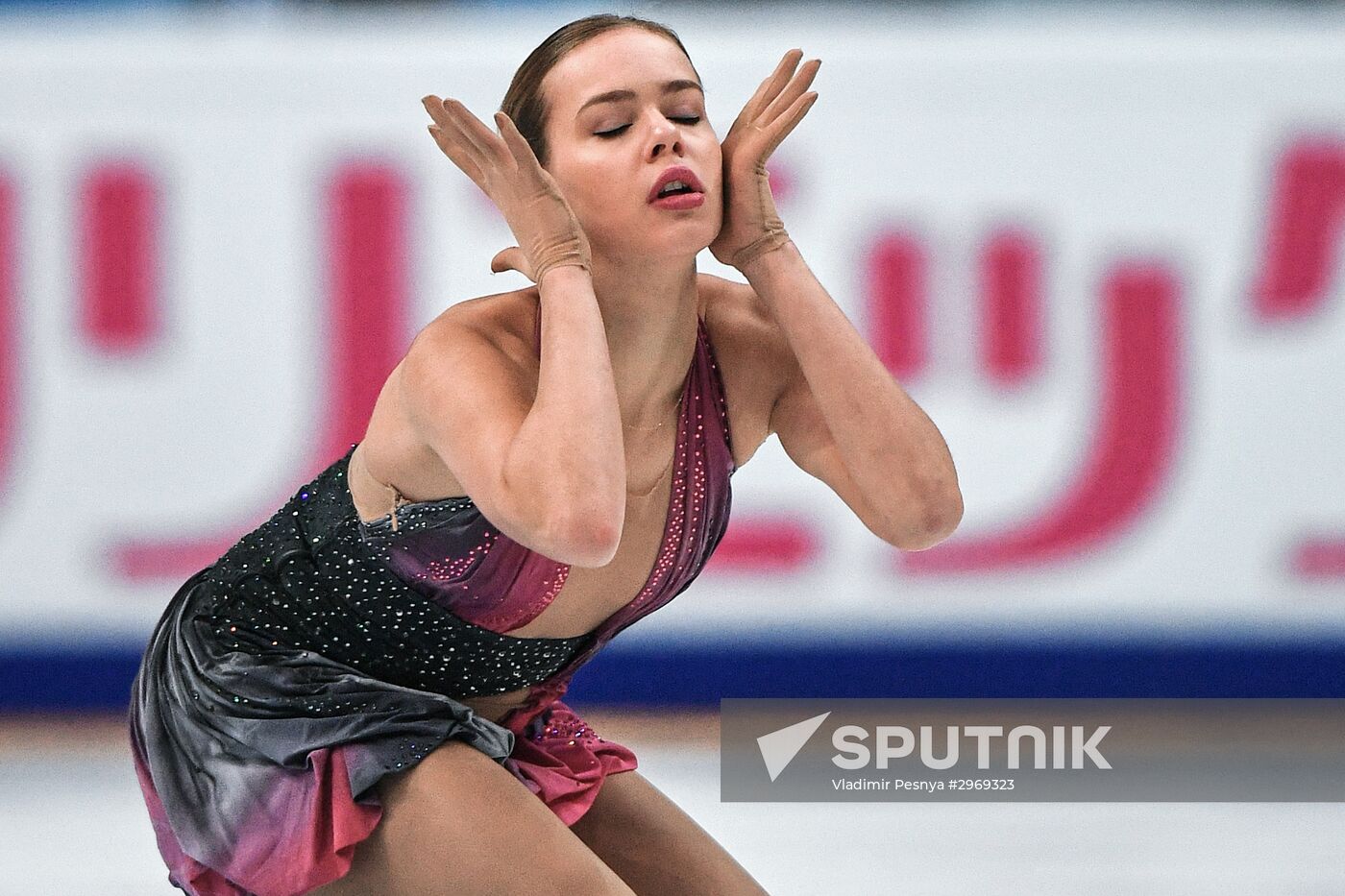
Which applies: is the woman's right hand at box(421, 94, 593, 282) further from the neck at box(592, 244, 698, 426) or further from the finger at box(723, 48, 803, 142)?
the finger at box(723, 48, 803, 142)

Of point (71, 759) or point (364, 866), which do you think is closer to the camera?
point (364, 866)

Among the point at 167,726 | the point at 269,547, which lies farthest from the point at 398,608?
the point at 167,726

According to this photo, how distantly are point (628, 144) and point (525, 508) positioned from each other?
1.52 feet

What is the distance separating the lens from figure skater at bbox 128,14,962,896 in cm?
190

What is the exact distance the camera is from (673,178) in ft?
6.53

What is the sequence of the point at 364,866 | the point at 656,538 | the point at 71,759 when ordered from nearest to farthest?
the point at 364,866
the point at 656,538
the point at 71,759

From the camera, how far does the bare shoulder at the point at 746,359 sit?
2242 mm

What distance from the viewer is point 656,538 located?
2160 mm

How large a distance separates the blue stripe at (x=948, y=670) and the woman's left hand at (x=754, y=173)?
2.42m

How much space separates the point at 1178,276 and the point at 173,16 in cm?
256

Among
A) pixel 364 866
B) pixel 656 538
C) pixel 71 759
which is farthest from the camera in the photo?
pixel 71 759

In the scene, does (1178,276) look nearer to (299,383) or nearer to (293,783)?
(299,383)

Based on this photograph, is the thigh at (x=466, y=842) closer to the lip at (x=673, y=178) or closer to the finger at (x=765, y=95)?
the lip at (x=673, y=178)

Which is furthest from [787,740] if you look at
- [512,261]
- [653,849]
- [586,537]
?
[586,537]
